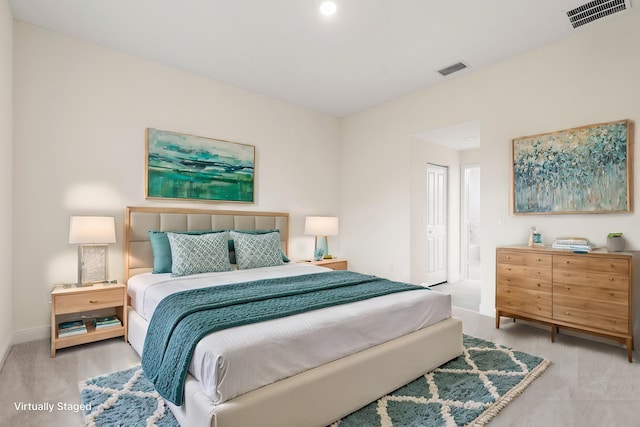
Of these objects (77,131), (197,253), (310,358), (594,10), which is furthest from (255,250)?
(594,10)

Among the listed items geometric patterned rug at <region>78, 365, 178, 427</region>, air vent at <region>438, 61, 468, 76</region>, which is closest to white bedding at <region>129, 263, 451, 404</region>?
geometric patterned rug at <region>78, 365, 178, 427</region>

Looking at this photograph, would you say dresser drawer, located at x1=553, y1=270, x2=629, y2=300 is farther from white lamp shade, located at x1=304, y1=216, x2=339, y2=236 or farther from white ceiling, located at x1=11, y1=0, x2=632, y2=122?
white lamp shade, located at x1=304, y1=216, x2=339, y2=236

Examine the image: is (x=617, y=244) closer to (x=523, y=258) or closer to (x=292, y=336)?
(x=523, y=258)

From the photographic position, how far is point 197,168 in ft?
13.2

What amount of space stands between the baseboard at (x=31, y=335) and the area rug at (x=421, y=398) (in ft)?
4.07

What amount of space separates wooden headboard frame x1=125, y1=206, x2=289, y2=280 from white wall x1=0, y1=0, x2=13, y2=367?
0.88 meters

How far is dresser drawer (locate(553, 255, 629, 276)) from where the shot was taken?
2675 mm

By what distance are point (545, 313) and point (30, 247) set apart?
15.4 feet

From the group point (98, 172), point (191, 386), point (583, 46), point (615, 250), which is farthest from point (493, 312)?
point (98, 172)

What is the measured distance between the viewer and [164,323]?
2074 mm

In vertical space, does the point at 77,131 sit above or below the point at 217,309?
above

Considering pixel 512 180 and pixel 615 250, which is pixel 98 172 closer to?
pixel 512 180

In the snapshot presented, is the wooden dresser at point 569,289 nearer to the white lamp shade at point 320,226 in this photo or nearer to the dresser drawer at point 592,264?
the dresser drawer at point 592,264

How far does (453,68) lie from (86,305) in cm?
442
